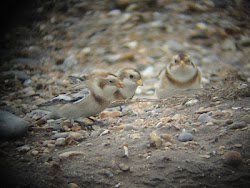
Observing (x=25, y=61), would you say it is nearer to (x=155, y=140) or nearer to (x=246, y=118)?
(x=155, y=140)

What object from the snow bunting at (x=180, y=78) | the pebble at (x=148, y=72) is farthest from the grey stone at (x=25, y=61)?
the snow bunting at (x=180, y=78)

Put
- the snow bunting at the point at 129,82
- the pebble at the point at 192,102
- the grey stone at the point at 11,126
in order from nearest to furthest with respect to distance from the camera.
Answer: the grey stone at the point at 11,126 < the pebble at the point at 192,102 < the snow bunting at the point at 129,82

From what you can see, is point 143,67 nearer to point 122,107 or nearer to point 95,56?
point 95,56

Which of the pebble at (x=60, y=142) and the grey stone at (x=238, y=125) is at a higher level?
the grey stone at (x=238, y=125)

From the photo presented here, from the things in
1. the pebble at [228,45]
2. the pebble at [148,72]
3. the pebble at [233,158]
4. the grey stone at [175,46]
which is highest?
the pebble at [233,158]

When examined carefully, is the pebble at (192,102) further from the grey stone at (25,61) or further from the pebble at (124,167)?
the grey stone at (25,61)

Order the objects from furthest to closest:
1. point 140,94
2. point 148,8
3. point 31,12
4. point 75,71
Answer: point 148,8 < point 75,71 < point 140,94 < point 31,12

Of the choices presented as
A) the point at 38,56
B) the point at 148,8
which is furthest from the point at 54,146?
the point at 148,8
